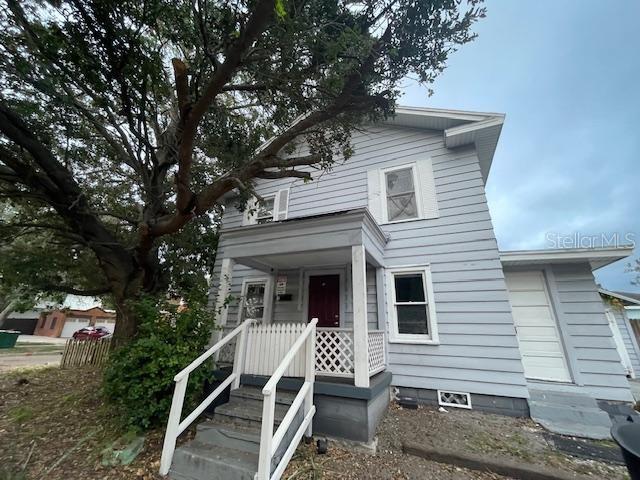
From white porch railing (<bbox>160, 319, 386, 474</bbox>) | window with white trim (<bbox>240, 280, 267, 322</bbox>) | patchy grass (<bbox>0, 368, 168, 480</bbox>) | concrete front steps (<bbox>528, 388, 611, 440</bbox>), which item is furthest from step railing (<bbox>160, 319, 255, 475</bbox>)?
concrete front steps (<bbox>528, 388, 611, 440</bbox>)

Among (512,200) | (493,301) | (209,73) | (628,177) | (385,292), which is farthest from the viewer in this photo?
(512,200)

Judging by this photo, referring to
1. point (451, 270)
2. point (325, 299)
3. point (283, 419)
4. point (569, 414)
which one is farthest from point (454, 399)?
point (283, 419)

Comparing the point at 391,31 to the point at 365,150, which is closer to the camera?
the point at 391,31

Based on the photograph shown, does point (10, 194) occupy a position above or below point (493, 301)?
above

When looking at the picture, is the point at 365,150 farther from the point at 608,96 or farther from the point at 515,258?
the point at 608,96

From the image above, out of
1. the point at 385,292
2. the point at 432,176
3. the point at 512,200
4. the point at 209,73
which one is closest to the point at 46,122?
the point at 209,73

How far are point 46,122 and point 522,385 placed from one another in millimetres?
10544

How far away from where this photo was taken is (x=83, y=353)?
959 centimetres

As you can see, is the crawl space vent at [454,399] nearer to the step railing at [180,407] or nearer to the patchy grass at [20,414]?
the step railing at [180,407]

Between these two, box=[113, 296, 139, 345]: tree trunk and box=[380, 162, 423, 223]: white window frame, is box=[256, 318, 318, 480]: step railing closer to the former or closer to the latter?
box=[380, 162, 423, 223]: white window frame

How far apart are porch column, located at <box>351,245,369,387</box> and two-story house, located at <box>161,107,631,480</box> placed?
0.02 metres

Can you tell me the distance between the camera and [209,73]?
4.82 m

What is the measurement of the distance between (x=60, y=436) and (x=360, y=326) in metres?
4.84

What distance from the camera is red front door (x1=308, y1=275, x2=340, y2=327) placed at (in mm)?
6617
